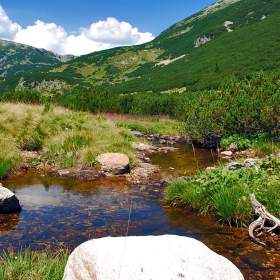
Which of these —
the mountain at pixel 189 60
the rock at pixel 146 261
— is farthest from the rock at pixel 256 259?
the mountain at pixel 189 60

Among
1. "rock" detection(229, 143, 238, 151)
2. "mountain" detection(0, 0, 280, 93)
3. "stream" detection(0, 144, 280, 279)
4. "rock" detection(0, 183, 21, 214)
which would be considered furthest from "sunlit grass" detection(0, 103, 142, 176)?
"mountain" detection(0, 0, 280, 93)

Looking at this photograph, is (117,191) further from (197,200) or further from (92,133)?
(92,133)

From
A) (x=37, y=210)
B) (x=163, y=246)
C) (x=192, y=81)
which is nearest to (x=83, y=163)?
(x=37, y=210)

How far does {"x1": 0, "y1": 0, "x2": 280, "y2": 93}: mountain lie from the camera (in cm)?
8744

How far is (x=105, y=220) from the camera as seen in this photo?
20.1 ft

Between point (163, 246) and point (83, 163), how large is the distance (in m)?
8.23

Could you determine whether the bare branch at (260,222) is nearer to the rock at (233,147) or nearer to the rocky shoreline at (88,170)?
the rocky shoreline at (88,170)

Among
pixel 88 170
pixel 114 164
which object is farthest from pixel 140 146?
pixel 88 170

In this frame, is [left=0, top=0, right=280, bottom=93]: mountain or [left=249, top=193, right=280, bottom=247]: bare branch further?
[left=0, top=0, right=280, bottom=93]: mountain

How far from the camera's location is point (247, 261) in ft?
14.7

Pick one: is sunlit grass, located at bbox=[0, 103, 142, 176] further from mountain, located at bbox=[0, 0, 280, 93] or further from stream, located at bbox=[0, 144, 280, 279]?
mountain, located at bbox=[0, 0, 280, 93]

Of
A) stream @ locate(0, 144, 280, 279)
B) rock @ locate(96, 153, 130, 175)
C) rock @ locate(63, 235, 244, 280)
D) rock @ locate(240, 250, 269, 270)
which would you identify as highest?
rock @ locate(63, 235, 244, 280)

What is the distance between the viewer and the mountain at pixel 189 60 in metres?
87.4

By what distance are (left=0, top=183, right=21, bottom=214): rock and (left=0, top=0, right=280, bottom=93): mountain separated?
67.4 meters
